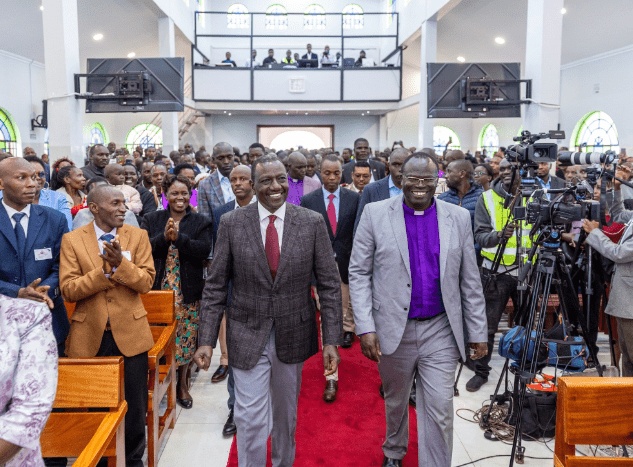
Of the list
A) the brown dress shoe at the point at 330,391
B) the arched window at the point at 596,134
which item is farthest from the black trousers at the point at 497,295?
the arched window at the point at 596,134

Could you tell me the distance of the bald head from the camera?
17.3ft

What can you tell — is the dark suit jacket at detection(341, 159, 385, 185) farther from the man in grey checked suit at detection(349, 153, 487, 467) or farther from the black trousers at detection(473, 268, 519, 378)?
the man in grey checked suit at detection(349, 153, 487, 467)

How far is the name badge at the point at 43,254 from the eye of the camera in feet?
9.81

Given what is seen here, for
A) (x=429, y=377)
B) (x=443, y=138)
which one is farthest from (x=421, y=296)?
(x=443, y=138)

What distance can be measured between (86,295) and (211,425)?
1.45 meters

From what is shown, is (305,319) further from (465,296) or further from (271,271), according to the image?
(465,296)

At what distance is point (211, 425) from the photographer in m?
3.70

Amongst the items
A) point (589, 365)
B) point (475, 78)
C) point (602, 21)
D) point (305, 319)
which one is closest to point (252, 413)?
point (305, 319)

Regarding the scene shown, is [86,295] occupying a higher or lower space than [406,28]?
lower

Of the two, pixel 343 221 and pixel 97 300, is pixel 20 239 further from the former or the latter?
pixel 343 221

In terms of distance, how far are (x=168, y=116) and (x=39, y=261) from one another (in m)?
12.0

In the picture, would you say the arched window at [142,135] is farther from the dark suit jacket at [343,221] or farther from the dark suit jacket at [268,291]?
the dark suit jacket at [268,291]

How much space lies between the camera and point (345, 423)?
3.70 m

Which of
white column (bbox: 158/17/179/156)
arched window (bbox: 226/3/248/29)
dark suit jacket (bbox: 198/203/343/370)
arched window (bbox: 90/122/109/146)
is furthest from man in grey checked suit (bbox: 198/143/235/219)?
arched window (bbox: 226/3/248/29)
